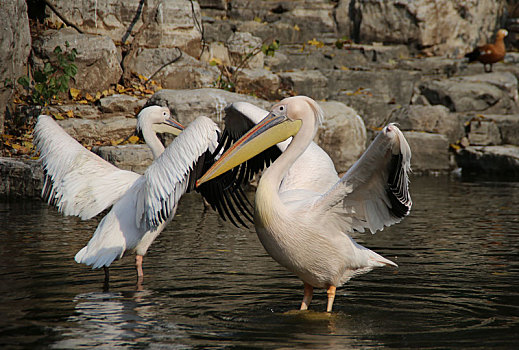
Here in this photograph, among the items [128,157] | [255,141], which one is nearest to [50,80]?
[128,157]

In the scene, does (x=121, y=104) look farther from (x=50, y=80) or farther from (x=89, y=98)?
(x=50, y=80)

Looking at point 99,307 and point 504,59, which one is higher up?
point 504,59

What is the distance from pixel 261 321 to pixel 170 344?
26.2 inches

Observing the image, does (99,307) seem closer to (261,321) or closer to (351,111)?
(261,321)

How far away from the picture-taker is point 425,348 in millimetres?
3145

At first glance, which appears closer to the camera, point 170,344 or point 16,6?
point 170,344

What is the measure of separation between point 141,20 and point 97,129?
3.04m

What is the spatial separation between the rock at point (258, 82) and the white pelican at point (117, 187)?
20.7ft

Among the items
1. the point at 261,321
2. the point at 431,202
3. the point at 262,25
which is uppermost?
the point at 262,25

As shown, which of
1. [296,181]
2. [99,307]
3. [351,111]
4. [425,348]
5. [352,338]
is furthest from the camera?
[351,111]

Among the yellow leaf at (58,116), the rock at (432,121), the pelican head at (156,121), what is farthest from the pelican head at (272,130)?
the rock at (432,121)

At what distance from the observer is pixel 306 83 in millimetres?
12680

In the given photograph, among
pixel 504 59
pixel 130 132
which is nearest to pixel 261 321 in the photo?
pixel 130 132

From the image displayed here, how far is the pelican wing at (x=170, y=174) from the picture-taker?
15.0ft
